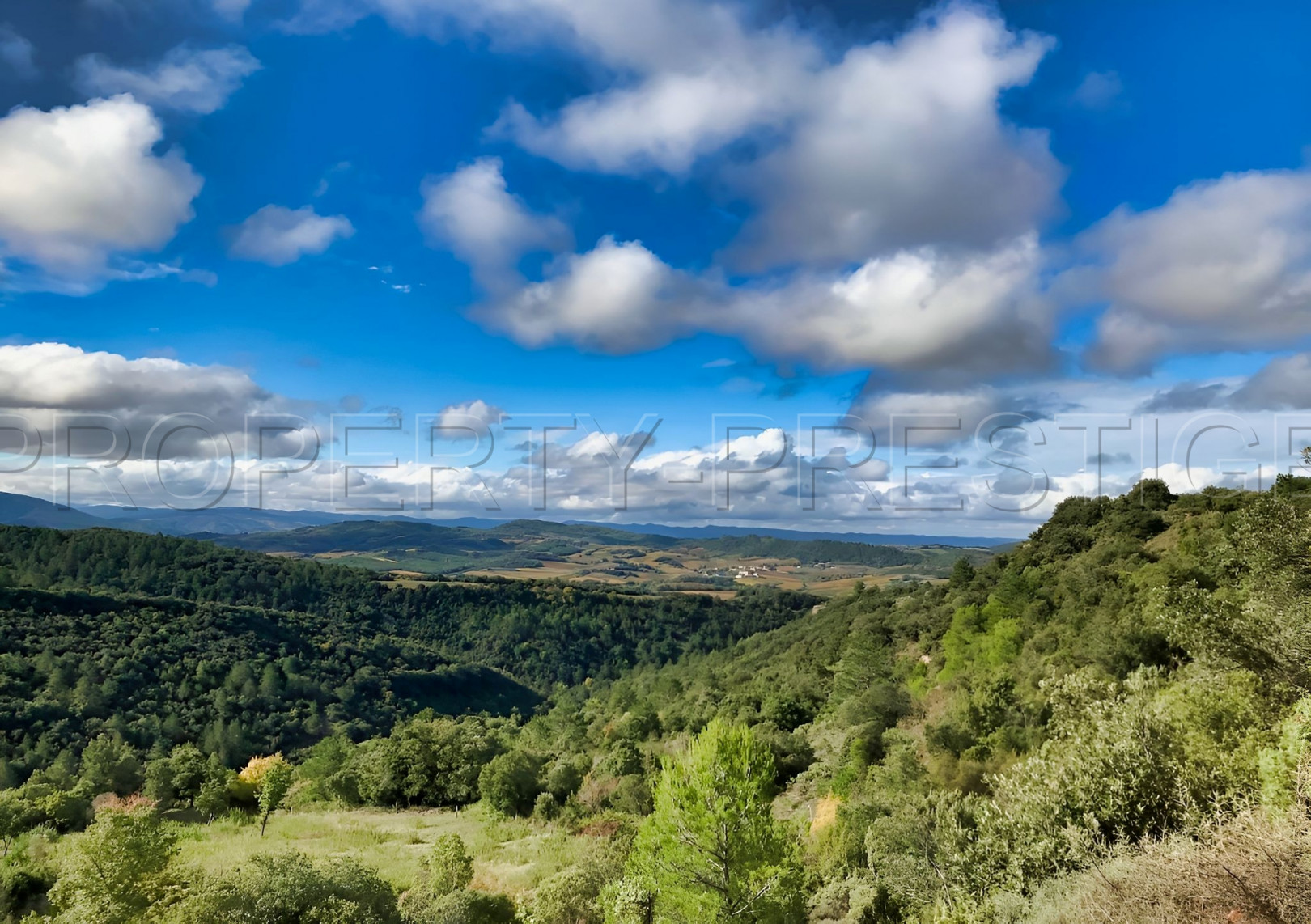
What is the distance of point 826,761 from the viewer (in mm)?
39375

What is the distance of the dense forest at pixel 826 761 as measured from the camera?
15836mm

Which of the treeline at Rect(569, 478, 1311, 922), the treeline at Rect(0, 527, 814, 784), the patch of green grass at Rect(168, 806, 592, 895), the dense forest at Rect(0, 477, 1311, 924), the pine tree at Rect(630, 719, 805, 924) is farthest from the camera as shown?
the treeline at Rect(0, 527, 814, 784)

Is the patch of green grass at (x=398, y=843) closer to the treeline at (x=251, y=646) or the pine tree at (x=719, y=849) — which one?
the pine tree at (x=719, y=849)

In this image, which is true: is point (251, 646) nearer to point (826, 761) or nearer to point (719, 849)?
point (826, 761)

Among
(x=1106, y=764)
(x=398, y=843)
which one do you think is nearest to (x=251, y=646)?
(x=398, y=843)

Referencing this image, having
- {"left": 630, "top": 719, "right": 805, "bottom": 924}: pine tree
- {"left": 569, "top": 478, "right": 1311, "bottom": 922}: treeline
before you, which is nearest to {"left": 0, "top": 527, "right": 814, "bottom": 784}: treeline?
{"left": 630, "top": 719, "right": 805, "bottom": 924}: pine tree

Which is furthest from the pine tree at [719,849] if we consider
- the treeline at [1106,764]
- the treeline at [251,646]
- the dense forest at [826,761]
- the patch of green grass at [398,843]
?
the treeline at [251,646]

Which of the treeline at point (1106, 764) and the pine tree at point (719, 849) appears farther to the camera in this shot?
the pine tree at point (719, 849)

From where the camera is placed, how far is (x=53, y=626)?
90250 mm

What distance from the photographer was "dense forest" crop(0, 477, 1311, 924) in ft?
52.0

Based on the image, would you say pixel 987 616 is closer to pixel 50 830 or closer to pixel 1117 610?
pixel 1117 610

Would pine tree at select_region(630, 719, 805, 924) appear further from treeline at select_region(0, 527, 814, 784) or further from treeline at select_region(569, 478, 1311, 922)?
treeline at select_region(0, 527, 814, 784)

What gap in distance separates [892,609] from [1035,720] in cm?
5982

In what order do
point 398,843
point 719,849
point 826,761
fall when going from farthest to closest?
point 826,761 → point 398,843 → point 719,849
